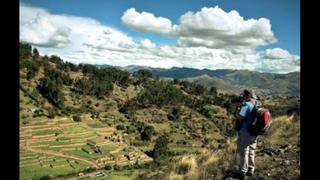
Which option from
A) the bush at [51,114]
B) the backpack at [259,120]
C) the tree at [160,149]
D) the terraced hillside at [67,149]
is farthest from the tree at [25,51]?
the backpack at [259,120]

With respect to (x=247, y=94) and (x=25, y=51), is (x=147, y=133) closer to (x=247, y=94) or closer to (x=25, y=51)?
(x=25, y=51)

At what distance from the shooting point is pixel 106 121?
84.1 metres

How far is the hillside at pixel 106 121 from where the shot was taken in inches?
2256

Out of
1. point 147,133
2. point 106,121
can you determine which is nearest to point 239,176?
point 147,133

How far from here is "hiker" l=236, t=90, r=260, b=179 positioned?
21.8ft

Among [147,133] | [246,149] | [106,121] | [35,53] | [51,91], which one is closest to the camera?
[246,149]

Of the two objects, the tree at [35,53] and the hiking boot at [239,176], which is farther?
the tree at [35,53]

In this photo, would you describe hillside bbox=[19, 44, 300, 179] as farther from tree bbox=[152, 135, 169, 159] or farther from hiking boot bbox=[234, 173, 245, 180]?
hiking boot bbox=[234, 173, 245, 180]

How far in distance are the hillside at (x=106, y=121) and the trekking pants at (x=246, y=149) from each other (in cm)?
2608

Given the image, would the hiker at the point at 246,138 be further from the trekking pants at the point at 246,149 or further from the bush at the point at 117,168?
the bush at the point at 117,168

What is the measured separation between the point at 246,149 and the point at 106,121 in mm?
79348
